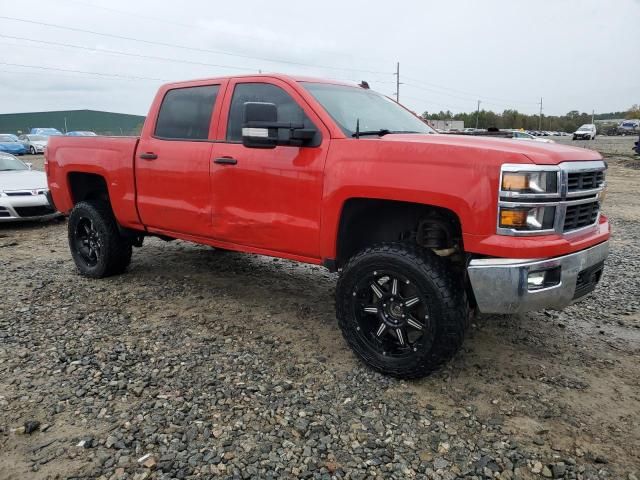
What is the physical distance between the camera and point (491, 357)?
363 cm

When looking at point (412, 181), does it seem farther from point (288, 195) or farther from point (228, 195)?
point (228, 195)

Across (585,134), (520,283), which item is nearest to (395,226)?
(520,283)

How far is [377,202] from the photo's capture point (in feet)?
11.1

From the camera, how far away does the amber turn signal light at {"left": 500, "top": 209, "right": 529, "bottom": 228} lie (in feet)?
9.09

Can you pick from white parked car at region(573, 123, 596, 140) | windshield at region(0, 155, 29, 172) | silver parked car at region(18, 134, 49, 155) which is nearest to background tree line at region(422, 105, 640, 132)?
white parked car at region(573, 123, 596, 140)

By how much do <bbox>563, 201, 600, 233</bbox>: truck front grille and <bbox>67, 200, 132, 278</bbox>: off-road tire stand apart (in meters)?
4.23

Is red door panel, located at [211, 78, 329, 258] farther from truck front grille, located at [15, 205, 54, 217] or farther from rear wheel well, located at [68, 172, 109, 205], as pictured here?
truck front grille, located at [15, 205, 54, 217]

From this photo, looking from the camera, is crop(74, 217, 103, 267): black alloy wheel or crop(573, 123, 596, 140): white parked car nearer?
crop(74, 217, 103, 267): black alloy wheel

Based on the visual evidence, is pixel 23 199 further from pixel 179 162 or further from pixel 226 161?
pixel 226 161

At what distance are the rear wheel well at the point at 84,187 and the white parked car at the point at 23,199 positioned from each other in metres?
3.09

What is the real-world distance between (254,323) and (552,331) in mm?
2443

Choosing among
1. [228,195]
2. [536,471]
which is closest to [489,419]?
[536,471]

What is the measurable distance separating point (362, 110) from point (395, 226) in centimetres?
101

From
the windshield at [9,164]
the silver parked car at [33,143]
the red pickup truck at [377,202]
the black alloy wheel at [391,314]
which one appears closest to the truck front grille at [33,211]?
the windshield at [9,164]
